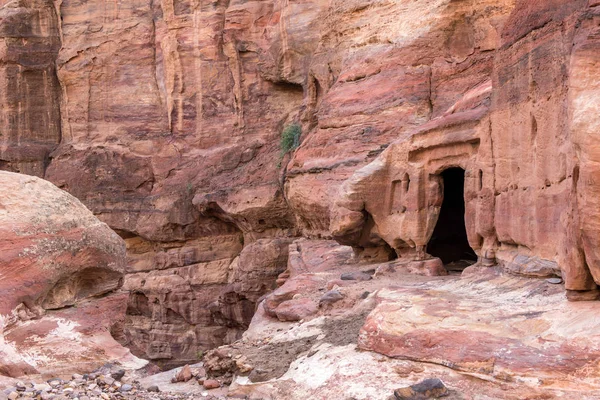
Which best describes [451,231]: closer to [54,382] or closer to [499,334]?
[499,334]

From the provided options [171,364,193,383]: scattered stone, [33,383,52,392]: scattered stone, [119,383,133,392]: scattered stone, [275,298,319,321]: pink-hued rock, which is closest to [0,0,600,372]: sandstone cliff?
[171,364,193,383]: scattered stone

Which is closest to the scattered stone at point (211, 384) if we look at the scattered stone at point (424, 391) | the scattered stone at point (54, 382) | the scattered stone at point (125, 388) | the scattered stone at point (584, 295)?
the scattered stone at point (125, 388)

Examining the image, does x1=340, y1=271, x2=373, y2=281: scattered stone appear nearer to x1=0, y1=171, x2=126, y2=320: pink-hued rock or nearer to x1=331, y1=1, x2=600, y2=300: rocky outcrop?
x1=331, y1=1, x2=600, y2=300: rocky outcrop

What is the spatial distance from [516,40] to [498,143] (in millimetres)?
1660

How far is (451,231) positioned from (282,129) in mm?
12054

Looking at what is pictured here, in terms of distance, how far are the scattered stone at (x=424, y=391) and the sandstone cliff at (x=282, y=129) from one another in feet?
6.23

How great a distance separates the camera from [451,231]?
17203mm

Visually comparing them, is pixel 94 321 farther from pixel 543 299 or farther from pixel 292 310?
pixel 543 299

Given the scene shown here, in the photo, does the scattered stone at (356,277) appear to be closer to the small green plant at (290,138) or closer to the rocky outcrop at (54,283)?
the rocky outcrop at (54,283)

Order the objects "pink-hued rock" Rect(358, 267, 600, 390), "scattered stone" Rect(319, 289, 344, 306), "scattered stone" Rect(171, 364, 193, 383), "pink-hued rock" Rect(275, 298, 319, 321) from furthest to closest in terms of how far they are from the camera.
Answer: "pink-hued rock" Rect(275, 298, 319, 321) → "scattered stone" Rect(319, 289, 344, 306) → "scattered stone" Rect(171, 364, 193, 383) → "pink-hued rock" Rect(358, 267, 600, 390)

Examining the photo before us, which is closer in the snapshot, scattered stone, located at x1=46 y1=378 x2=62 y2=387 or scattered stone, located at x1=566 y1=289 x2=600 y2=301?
scattered stone, located at x1=566 y1=289 x2=600 y2=301

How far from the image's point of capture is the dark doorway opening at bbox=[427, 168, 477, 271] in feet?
54.7

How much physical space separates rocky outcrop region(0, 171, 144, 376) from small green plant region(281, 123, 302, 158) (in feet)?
50.5

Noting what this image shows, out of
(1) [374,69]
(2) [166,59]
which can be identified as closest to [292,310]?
(1) [374,69]
